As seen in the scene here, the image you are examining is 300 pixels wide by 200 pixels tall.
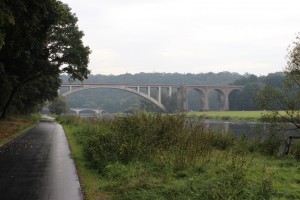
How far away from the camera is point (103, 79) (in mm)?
138000

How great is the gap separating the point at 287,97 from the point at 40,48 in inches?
580

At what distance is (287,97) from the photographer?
60.2ft

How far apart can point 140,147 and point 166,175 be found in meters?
2.72

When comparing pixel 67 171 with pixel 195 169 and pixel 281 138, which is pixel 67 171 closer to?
pixel 195 169

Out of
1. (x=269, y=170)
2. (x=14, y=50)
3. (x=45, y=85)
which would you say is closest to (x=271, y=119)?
(x=269, y=170)

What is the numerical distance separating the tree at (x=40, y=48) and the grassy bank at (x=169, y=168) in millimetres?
5520

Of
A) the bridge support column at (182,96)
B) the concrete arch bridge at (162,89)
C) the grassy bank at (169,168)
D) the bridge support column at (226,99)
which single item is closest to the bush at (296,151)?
the grassy bank at (169,168)

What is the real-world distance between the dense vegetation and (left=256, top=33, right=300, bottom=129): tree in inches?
3090

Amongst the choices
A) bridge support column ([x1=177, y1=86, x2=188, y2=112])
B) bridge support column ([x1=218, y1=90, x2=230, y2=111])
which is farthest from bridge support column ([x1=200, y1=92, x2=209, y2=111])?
bridge support column ([x1=177, y1=86, x2=188, y2=112])

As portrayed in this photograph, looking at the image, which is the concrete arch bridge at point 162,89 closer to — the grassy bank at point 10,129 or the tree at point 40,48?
the grassy bank at point 10,129

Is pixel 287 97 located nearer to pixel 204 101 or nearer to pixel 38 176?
pixel 38 176

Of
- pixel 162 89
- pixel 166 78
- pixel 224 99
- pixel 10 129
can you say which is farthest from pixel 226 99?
pixel 10 129

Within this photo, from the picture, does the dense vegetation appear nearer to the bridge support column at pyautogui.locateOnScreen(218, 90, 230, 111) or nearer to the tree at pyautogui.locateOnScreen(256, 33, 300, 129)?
the bridge support column at pyautogui.locateOnScreen(218, 90, 230, 111)

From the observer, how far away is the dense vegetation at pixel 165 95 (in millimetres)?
109188
